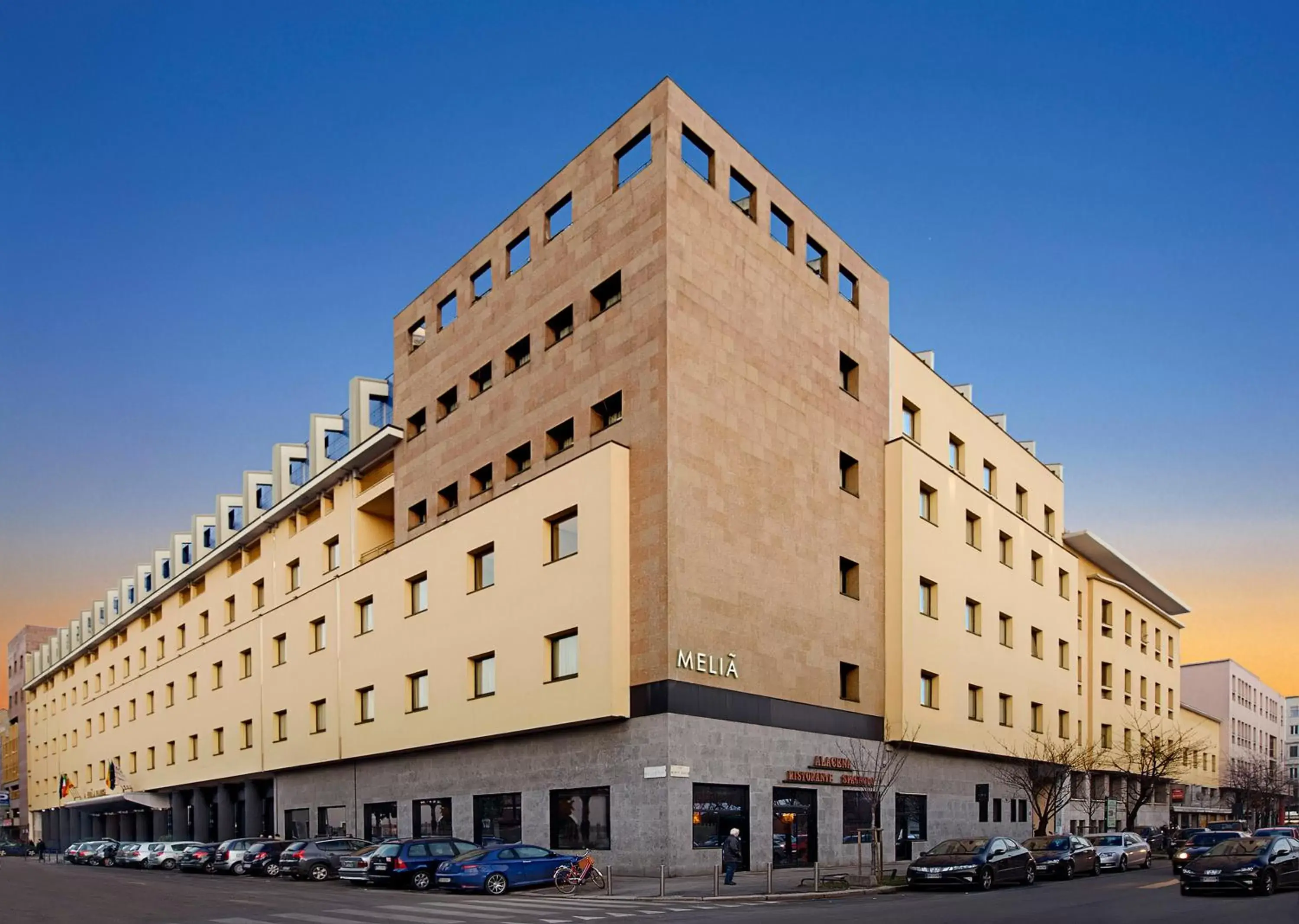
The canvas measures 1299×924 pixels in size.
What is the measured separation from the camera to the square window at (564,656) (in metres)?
39.4

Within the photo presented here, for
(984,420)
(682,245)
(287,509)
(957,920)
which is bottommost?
(957,920)

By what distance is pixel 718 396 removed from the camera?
3981 cm

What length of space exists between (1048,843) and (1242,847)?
8312mm

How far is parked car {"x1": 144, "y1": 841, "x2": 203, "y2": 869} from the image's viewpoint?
56.3 metres

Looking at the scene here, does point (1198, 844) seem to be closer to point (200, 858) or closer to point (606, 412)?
point (606, 412)

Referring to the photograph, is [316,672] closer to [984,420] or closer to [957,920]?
[984,420]

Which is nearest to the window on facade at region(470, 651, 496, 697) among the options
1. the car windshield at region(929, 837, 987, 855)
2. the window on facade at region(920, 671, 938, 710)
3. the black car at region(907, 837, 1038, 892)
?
the black car at region(907, 837, 1038, 892)

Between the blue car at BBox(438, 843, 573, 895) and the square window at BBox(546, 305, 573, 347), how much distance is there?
59.4ft

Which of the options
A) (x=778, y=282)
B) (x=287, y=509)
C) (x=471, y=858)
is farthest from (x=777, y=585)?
(x=287, y=509)

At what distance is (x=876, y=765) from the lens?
144 feet

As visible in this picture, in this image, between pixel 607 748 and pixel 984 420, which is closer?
pixel 607 748

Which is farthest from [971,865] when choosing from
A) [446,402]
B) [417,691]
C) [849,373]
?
[446,402]

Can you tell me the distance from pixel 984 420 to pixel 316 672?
114ft

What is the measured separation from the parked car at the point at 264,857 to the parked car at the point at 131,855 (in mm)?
15478
